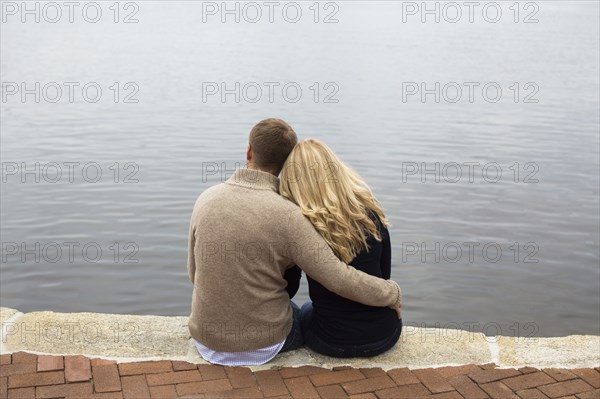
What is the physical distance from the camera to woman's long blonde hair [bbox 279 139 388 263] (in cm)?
382

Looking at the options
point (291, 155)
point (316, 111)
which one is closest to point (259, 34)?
point (316, 111)

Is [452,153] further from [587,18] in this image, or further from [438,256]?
[587,18]

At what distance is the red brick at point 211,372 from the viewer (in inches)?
152

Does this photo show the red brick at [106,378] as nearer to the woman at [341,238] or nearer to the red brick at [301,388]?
the red brick at [301,388]

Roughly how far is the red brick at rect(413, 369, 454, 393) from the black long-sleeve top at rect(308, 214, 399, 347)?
0.28 meters

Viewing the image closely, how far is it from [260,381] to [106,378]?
0.71 meters

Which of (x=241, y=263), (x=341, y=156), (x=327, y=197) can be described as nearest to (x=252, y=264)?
(x=241, y=263)

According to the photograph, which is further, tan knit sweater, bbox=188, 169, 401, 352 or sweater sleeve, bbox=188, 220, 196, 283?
sweater sleeve, bbox=188, 220, 196, 283

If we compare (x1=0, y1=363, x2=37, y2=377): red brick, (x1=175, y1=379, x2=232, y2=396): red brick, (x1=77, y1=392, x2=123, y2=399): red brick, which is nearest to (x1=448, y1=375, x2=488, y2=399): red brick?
→ (x1=175, y1=379, x2=232, y2=396): red brick

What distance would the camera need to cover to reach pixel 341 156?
39.4 ft

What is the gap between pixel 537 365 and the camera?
13.8ft

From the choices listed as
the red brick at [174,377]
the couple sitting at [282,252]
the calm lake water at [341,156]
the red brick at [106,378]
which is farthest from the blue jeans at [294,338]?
the calm lake water at [341,156]

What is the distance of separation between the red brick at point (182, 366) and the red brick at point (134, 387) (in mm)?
179

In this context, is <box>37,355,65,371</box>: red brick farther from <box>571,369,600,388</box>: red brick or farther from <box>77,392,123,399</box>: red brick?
<box>571,369,600,388</box>: red brick
